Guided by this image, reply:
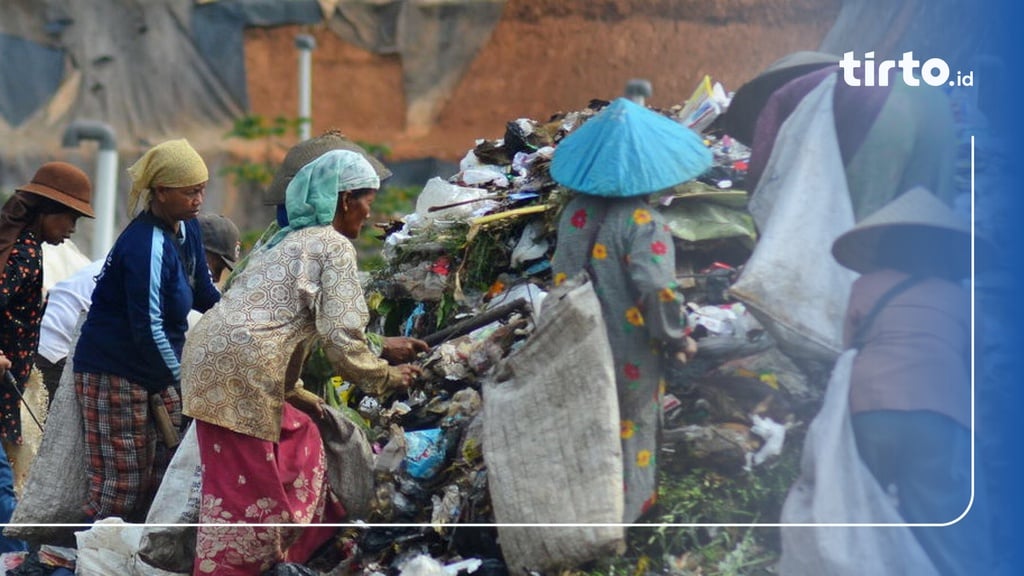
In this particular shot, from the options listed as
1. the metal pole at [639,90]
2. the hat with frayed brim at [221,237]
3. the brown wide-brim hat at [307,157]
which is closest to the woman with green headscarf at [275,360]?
the brown wide-brim hat at [307,157]

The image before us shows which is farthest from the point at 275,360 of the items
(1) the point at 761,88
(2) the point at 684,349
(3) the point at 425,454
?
(1) the point at 761,88

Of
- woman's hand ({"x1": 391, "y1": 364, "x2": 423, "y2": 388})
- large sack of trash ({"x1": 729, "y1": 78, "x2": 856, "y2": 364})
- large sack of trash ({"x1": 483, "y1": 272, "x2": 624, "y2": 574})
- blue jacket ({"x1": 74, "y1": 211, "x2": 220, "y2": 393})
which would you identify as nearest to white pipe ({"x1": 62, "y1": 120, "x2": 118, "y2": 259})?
blue jacket ({"x1": 74, "y1": 211, "x2": 220, "y2": 393})

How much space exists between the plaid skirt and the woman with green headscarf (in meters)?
0.37

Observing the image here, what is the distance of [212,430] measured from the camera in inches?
162

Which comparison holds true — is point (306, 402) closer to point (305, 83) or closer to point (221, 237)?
point (221, 237)

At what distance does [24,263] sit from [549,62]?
1.82m

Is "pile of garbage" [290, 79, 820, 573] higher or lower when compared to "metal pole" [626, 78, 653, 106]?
lower

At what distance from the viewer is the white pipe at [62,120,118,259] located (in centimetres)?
411

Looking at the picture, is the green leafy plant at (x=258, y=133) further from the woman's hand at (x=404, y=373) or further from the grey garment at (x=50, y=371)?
the grey garment at (x=50, y=371)

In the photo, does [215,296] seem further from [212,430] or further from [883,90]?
[883,90]

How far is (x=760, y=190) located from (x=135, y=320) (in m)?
1.83

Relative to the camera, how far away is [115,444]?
441cm

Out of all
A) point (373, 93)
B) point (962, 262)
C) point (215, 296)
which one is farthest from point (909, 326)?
point (215, 296)

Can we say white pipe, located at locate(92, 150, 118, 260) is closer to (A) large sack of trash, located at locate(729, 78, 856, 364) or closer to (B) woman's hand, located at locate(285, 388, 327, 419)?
(B) woman's hand, located at locate(285, 388, 327, 419)
